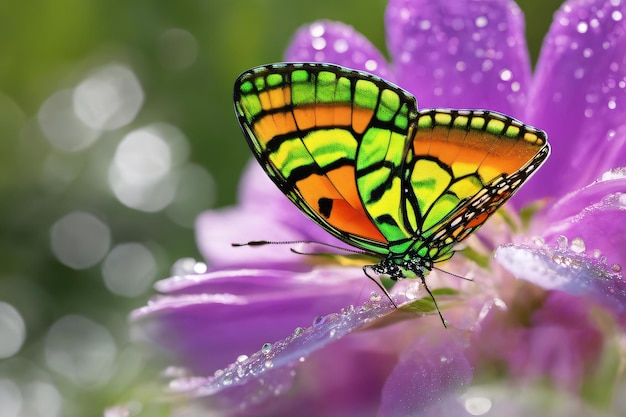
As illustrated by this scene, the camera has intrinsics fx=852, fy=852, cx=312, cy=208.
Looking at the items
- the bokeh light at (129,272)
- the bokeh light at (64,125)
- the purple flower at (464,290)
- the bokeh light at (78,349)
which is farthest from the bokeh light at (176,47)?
the purple flower at (464,290)

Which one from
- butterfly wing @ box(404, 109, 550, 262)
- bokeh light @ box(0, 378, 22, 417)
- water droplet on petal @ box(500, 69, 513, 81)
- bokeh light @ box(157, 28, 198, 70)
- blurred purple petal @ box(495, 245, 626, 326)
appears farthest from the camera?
bokeh light @ box(157, 28, 198, 70)

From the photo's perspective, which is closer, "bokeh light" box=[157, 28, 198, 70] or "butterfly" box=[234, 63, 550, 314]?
"butterfly" box=[234, 63, 550, 314]

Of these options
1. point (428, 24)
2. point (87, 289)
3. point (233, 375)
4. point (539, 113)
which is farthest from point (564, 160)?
point (87, 289)

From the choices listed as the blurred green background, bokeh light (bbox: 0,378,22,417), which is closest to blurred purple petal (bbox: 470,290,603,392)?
the blurred green background

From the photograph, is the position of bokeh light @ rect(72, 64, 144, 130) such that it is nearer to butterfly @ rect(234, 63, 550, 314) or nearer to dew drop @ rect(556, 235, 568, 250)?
butterfly @ rect(234, 63, 550, 314)

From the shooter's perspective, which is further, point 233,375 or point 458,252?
point 458,252

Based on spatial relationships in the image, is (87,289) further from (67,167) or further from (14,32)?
(14,32)

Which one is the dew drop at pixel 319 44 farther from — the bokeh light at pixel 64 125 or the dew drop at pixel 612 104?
the bokeh light at pixel 64 125
